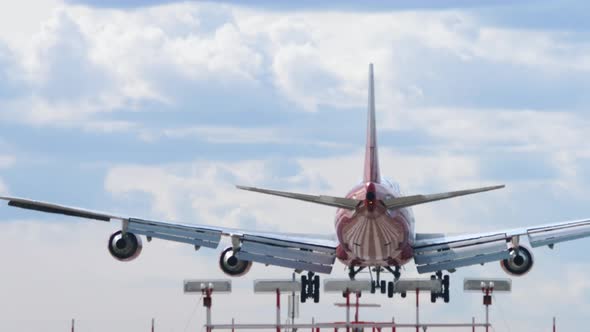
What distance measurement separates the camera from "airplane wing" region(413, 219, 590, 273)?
423ft

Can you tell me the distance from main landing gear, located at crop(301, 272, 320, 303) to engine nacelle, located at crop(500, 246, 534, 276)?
40.8ft

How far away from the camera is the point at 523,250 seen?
425ft

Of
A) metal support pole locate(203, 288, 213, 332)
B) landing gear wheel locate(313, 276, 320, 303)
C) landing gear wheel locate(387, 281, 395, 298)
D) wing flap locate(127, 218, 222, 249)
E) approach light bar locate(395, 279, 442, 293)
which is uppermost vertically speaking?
wing flap locate(127, 218, 222, 249)

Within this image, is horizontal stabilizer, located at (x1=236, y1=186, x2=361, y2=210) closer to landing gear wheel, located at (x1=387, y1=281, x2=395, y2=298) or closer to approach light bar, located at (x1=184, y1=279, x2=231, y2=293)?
A: approach light bar, located at (x1=184, y1=279, x2=231, y2=293)

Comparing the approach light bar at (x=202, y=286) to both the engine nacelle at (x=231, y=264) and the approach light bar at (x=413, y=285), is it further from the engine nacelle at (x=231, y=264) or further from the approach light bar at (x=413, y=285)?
the engine nacelle at (x=231, y=264)

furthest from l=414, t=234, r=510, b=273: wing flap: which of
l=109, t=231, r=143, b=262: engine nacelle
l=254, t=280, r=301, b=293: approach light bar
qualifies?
l=254, t=280, r=301, b=293: approach light bar

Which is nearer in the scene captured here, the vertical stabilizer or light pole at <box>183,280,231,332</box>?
light pole at <box>183,280,231,332</box>

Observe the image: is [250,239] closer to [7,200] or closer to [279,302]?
[7,200]

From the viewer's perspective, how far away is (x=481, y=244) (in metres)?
131

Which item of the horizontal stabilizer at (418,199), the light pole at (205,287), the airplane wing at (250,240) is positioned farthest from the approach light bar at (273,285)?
the airplane wing at (250,240)

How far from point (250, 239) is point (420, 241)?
441 inches

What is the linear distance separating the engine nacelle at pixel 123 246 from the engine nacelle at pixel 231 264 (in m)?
6.95

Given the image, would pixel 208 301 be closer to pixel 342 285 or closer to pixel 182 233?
Result: pixel 342 285

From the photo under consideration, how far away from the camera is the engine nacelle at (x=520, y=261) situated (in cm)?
12912
